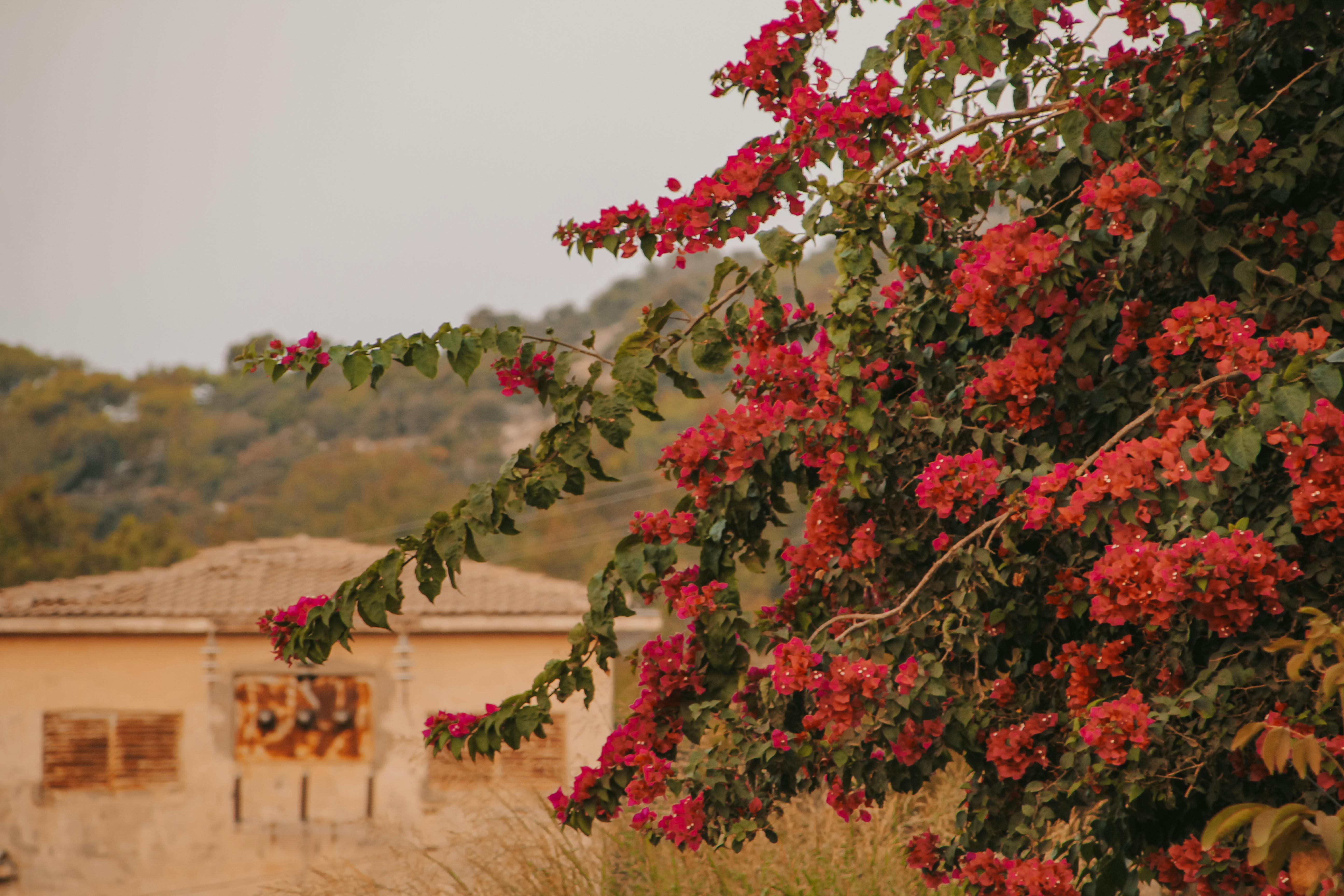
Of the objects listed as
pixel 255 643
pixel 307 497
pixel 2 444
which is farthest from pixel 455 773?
pixel 2 444

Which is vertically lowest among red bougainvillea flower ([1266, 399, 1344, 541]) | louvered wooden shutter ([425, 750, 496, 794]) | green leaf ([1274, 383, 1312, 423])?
louvered wooden shutter ([425, 750, 496, 794])

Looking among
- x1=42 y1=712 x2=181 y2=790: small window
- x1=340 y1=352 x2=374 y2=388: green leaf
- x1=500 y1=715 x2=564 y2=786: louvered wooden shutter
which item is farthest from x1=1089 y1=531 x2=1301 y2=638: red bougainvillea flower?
x1=42 y1=712 x2=181 y2=790: small window

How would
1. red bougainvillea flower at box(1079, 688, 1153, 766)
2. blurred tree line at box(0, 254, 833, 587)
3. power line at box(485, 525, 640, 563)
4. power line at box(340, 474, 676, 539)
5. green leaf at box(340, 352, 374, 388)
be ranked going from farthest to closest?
power line at box(485, 525, 640, 563)
power line at box(340, 474, 676, 539)
blurred tree line at box(0, 254, 833, 587)
green leaf at box(340, 352, 374, 388)
red bougainvillea flower at box(1079, 688, 1153, 766)

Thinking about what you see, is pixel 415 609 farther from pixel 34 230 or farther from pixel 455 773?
pixel 34 230

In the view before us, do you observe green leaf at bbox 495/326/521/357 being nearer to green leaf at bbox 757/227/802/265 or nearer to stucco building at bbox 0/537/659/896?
green leaf at bbox 757/227/802/265

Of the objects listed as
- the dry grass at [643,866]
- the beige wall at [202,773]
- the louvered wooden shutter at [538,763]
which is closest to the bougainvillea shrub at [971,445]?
the dry grass at [643,866]

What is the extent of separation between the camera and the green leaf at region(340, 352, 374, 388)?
7.22ft

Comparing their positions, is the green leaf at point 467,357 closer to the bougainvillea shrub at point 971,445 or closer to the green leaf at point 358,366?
the bougainvillea shrub at point 971,445

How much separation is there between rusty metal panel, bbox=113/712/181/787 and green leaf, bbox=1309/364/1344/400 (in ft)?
37.9

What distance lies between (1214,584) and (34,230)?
77529mm

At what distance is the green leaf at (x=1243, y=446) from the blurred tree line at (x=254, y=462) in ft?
90.6

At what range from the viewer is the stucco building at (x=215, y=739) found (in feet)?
35.9

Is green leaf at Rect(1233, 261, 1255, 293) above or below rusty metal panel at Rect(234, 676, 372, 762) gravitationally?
above

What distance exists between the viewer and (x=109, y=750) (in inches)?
434
